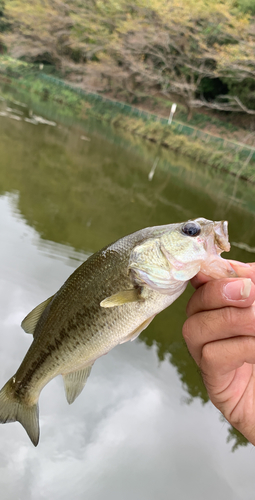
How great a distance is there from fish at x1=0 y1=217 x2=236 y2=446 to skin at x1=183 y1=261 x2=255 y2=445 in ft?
0.31

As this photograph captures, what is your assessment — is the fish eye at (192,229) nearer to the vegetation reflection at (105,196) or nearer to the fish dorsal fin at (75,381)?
the fish dorsal fin at (75,381)

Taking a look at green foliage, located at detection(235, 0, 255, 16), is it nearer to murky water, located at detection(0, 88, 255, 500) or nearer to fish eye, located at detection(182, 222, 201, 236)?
murky water, located at detection(0, 88, 255, 500)

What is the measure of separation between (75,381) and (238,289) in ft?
3.67

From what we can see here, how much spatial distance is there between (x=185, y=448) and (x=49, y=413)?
1448 mm

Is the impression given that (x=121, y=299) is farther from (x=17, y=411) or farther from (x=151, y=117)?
(x=151, y=117)

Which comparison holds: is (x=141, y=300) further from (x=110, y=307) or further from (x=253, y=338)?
(x=253, y=338)

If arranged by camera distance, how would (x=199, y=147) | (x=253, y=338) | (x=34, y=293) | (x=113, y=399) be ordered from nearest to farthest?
(x=253, y=338)
(x=113, y=399)
(x=34, y=293)
(x=199, y=147)

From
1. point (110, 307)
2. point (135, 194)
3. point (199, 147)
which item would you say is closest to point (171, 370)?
point (110, 307)

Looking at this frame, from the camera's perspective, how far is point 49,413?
3.43 metres

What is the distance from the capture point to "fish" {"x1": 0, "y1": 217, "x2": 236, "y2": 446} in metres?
1.64

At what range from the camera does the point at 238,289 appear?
1494mm

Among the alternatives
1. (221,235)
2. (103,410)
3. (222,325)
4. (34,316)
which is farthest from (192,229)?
(103,410)

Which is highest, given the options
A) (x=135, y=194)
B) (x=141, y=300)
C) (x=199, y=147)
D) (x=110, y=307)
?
(x=141, y=300)

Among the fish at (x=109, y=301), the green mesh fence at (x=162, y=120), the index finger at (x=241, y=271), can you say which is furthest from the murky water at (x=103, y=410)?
the green mesh fence at (x=162, y=120)
